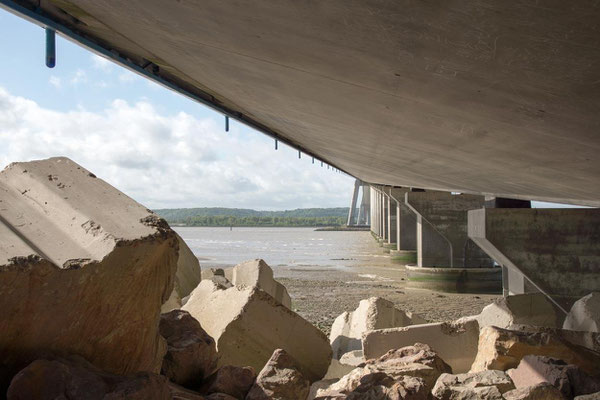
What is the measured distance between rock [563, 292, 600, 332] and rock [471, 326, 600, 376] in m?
1.40

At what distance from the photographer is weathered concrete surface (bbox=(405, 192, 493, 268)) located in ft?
67.9

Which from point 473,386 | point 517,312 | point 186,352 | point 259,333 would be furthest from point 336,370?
point 517,312

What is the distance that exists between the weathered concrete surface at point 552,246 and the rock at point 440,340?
514 cm

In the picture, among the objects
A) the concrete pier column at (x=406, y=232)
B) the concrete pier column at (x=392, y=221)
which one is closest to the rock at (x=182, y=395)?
the concrete pier column at (x=406, y=232)

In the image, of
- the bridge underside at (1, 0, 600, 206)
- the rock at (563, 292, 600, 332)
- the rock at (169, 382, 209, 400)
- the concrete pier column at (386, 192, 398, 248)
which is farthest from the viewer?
the concrete pier column at (386, 192, 398, 248)

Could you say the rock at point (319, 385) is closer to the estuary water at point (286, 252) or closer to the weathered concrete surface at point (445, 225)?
the weathered concrete surface at point (445, 225)

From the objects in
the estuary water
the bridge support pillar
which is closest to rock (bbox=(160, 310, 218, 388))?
the bridge support pillar

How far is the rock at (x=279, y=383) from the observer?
3.91 meters

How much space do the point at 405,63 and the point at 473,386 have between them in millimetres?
2311

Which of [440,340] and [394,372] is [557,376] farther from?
[440,340]

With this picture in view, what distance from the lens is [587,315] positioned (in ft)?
21.5

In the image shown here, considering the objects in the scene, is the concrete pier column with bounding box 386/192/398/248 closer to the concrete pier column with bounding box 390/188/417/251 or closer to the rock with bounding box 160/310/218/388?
the concrete pier column with bounding box 390/188/417/251

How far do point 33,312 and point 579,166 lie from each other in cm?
488

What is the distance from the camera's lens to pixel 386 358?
501cm
